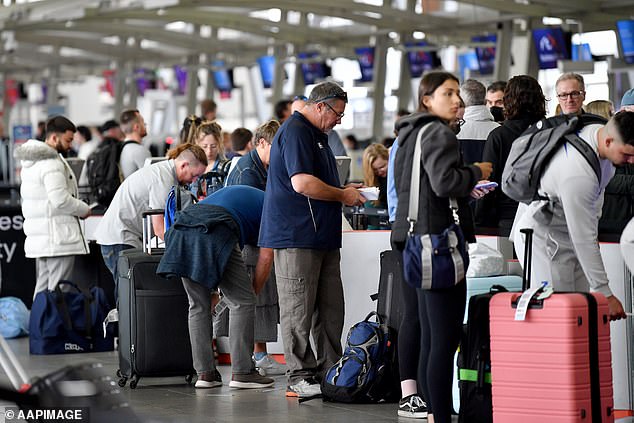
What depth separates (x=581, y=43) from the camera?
16.4 m

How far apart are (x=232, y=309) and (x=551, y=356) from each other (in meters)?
2.52

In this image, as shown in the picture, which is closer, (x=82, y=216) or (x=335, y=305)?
(x=335, y=305)

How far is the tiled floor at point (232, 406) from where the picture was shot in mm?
5977

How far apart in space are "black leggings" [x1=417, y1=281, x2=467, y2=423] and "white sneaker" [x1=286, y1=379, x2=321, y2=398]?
165cm

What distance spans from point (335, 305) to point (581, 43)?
35.4ft

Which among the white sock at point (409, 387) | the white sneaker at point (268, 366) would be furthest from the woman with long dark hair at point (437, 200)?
the white sneaker at point (268, 366)

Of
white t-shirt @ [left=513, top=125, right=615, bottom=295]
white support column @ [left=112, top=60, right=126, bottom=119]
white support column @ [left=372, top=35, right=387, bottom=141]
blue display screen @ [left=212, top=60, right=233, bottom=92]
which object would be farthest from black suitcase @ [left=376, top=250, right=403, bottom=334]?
white support column @ [left=112, top=60, right=126, bottom=119]

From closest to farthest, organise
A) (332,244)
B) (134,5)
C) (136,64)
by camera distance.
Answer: (332,244) < (134,5) < (136,64)

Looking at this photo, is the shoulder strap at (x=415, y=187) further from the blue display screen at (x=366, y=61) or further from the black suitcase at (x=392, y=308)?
the blue display screen at (x=366, y=61)

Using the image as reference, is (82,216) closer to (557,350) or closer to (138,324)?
(138,324)

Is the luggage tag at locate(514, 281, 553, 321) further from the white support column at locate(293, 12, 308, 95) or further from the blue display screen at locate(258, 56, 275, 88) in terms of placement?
the blue display screen at locate(258, 56, 275, 88)

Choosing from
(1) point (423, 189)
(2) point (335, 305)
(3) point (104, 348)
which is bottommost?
(3) point (104, 348)

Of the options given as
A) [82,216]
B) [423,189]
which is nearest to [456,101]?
[423,189]

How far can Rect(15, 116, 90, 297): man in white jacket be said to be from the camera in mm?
8898
